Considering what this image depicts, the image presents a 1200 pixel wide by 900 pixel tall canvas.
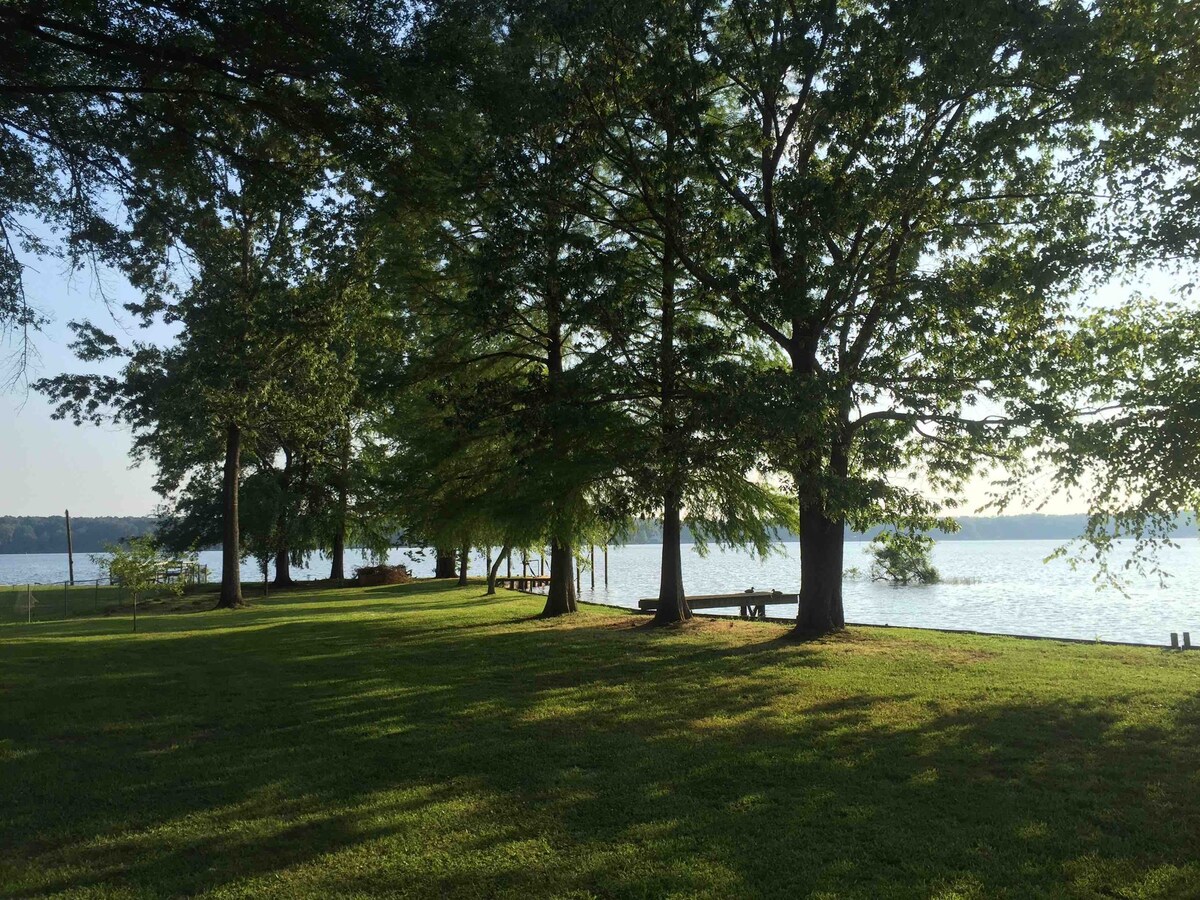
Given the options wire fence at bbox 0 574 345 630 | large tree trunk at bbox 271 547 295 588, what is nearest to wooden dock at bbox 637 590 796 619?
wire fence at bbox 0 574 345 630

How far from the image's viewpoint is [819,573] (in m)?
16.6

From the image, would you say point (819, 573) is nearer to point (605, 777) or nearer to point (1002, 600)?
point (605, 777)

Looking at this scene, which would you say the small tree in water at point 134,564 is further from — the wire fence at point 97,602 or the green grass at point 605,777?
the green grass at point 605,777

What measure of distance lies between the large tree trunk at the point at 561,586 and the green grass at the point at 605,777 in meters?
8.06

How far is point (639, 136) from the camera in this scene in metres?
13.6

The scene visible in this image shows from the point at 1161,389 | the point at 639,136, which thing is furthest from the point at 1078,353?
the point at 639,136

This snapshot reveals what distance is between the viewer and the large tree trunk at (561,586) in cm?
2208

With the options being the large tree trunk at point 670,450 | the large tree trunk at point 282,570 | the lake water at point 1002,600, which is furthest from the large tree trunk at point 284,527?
the large tree trunk at point 670,450

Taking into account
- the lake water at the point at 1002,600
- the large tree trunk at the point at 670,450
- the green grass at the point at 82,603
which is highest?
the large tree trunk at the point at 670,450

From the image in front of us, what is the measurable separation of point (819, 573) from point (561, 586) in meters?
7.83

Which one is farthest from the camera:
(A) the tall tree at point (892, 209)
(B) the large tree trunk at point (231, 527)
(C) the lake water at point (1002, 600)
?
(B) the large tree trunk at point (231, 527)

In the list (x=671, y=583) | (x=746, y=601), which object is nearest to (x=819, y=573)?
(x=671, y=583)

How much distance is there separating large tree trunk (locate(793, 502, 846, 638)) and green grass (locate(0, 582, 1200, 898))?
8.38 ft

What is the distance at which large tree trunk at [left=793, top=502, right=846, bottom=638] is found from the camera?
1634 centimetres
